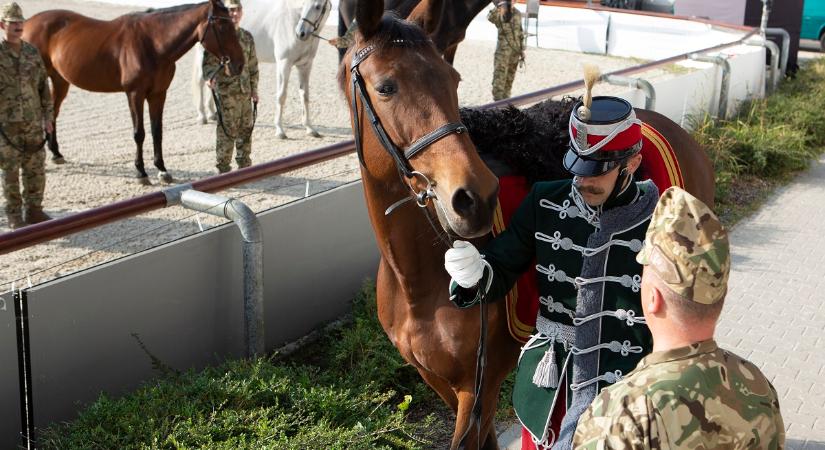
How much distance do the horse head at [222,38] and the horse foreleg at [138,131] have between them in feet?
3.20

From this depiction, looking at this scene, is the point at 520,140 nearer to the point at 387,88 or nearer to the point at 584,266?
the point at 387,88

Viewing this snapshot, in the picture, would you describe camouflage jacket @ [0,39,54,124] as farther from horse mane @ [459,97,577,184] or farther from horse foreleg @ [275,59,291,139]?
Result: horse mane @ [459,97,577,184]

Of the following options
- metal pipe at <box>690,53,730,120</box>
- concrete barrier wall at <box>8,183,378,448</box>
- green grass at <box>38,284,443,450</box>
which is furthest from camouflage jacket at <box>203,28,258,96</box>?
metal pipe at <box>690,53,730,120</box>

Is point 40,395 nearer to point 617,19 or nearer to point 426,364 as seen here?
point 426,364

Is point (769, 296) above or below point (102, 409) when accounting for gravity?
below

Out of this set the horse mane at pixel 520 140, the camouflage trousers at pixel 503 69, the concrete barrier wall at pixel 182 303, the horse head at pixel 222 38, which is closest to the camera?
the horse mane at pixel 520 140

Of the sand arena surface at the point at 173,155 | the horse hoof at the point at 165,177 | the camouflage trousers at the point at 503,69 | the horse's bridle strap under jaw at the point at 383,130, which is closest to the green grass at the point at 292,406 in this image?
the sand arena surface at the point at 173,155

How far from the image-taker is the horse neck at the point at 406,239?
3.26m

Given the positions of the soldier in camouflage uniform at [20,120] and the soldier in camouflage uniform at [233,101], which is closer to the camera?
the soldier in camouflage uniform at [20,120]

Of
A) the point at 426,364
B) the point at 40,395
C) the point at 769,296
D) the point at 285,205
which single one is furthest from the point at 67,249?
the point at 769,296

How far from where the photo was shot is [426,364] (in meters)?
3.48

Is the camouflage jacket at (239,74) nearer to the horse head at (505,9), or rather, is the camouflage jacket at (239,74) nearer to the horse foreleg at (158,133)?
the horse foreleg at (158,133)

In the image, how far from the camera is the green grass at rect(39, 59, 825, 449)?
378cm

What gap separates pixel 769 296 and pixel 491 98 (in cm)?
740
